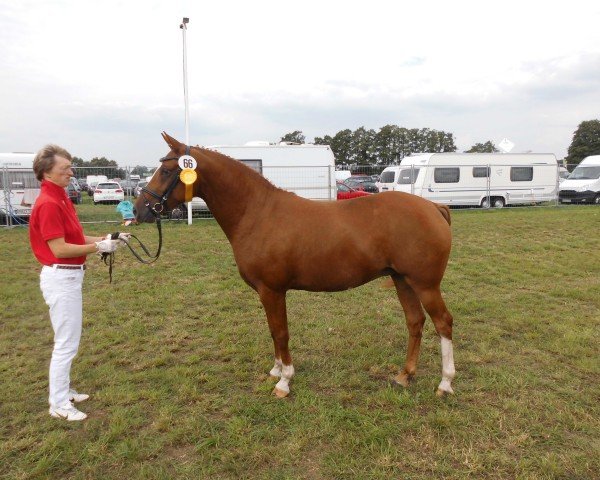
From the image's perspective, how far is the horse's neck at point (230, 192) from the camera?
373cm

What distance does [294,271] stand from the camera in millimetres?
3666

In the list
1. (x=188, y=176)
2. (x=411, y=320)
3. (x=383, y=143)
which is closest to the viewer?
(x=188, y=176)

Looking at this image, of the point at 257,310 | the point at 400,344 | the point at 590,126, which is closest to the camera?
the point at 400,344

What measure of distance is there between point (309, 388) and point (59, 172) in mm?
2897

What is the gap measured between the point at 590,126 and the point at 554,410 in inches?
3260

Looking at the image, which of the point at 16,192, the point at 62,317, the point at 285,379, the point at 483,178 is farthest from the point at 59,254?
the point at 483,178

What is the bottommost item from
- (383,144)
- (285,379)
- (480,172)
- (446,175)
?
(285,379)

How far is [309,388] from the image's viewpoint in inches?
153

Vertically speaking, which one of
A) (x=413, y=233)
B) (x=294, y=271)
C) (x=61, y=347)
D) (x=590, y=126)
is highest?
(x=590, y=126)

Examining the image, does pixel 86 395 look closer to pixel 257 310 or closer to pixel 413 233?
pixel 257 310

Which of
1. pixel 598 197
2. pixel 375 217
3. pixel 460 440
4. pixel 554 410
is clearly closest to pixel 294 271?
pixel 375 217

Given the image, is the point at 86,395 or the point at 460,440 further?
the point at 86,395

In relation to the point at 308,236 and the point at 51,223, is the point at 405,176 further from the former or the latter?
the point at 51,223

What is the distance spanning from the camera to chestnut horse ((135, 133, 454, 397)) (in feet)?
11.8
